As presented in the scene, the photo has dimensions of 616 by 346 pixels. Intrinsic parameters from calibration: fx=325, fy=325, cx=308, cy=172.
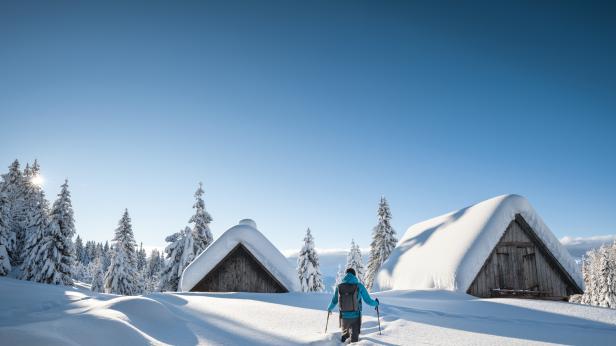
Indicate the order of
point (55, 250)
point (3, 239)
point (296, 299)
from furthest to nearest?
1. point (3, 239)
2. point (55, 250)
3. point (296, 299)

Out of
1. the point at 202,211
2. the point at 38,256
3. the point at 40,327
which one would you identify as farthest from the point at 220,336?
the point at 38,256

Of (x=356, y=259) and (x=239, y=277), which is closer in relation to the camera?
(x=239, y=277)

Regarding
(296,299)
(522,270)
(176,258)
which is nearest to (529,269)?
(522,270)

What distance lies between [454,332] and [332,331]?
2.67m

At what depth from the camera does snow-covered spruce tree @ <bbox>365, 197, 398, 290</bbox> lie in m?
34.1

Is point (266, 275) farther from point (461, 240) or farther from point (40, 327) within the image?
point (40, 327)

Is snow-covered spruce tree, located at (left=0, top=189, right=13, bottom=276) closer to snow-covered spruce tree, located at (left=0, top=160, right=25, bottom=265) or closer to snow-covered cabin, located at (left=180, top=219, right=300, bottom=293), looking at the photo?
snow-covered spruce tree, located at (left=0, top=160, right=25, bottom=265)

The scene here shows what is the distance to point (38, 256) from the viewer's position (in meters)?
Answer: 32.0

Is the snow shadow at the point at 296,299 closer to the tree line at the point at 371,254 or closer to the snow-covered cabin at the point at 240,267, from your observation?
the snow-covered cabin at the point at 240,267

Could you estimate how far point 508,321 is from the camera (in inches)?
324

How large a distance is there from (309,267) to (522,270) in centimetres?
2124

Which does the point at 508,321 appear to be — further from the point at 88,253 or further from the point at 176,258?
the point at 88,253

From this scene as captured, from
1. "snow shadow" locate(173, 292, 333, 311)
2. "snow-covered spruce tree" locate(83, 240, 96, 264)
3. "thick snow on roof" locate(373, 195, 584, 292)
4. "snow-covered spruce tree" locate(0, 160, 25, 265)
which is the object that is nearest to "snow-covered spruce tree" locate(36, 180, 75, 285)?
"snow-covered spruce tree" locate(0, 160, 25, 265)

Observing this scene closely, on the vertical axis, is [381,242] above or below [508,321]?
above
